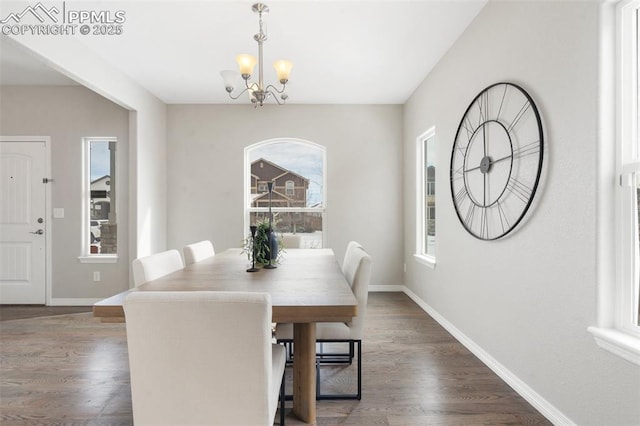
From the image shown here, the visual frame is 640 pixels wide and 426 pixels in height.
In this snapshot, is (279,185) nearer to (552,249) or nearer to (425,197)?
(425,197)

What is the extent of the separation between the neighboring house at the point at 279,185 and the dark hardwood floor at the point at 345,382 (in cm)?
231

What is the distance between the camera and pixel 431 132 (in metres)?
3.94

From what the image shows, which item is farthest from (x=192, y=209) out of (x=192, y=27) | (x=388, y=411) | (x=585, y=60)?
(x=585, y=60)

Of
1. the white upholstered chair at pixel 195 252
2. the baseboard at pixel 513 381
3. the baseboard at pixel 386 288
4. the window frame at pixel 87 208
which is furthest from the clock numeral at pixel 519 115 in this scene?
the window frame at pixel 87 208

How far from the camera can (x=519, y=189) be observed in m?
2.14

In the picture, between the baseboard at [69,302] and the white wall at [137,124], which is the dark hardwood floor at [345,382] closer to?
the baseboard at [69,302]

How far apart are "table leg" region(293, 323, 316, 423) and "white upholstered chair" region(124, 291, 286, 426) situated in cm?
47

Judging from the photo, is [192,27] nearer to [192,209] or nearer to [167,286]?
[167,286]

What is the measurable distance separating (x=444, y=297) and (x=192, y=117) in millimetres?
3980

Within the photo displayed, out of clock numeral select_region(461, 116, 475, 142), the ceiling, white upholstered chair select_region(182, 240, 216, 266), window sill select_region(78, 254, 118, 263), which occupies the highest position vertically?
the ceiling

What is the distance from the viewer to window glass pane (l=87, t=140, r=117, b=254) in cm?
433

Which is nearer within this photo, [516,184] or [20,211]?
[516,184]

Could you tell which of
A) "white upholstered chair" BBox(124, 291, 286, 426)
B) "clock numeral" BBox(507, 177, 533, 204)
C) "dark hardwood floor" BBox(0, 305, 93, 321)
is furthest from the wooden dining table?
"dark hardwood floor" BBox(0, 305, 93, 321)

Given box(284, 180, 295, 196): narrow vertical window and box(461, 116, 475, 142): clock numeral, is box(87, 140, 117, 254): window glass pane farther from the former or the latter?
box(461, 116, 475, 142): clock numeral
